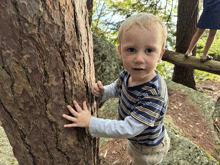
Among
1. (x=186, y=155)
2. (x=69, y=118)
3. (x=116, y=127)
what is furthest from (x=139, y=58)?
A: (x=186, y=155)

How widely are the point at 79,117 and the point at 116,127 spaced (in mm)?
300

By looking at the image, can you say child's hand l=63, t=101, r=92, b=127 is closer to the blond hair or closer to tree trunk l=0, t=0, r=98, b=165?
tree trunk l=0, t=0, r=98, b=165

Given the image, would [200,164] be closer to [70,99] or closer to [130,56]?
[130,56]

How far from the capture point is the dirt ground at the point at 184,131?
259cm

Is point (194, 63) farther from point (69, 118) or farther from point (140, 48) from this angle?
point (69, 118)

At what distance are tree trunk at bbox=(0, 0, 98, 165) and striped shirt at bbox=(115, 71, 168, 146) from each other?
0.39 metres

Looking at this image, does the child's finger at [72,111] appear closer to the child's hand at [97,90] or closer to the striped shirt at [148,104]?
the child's hand at [97,90]

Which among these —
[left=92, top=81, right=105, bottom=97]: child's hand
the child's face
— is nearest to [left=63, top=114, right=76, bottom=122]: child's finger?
[left=92, top=81, right=105, bottom=97]: child's hand

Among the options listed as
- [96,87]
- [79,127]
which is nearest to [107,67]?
[96,87]

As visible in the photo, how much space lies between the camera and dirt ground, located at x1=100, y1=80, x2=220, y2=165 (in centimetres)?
259

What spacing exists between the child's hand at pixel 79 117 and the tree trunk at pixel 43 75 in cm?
4

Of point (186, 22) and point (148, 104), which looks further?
point (186, 22)

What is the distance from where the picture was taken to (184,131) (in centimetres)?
356

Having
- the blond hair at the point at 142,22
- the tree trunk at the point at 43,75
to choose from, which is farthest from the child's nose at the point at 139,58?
the tree trunk at the point at 43,75
